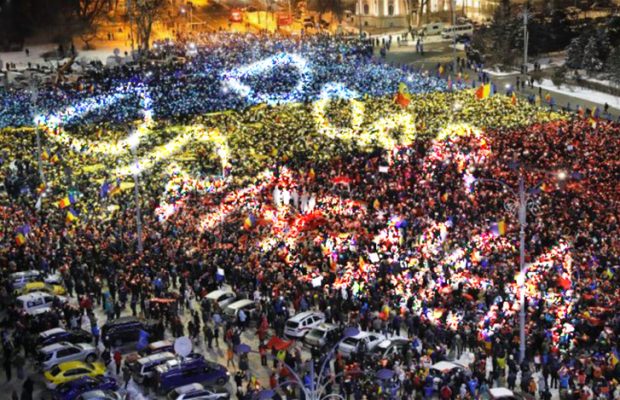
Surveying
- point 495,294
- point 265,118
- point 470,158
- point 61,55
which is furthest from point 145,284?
point 61,55

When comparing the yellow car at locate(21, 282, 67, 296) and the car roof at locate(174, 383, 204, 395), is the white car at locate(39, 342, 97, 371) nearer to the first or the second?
the car roof at locate(174, 383, 204, 395)

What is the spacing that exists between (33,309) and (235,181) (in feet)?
52.6

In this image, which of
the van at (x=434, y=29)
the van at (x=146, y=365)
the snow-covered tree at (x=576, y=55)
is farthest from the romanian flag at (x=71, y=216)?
the van at (x=434, y=29)

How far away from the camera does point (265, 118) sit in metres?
62.1

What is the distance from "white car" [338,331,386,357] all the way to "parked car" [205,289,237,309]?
18.2 ft

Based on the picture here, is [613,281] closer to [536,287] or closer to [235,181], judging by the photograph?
[536,287]

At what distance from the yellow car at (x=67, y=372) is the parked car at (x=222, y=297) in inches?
256

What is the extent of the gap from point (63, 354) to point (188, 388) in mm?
4829

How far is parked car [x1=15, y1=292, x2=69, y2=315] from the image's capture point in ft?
115

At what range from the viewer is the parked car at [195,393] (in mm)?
28156

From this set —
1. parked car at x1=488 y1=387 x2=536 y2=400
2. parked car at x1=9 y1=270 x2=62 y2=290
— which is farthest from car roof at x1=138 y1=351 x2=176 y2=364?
parked car at x1=488 y1=387 x2=536 y2=400

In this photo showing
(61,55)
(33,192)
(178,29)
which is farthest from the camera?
(178,29)

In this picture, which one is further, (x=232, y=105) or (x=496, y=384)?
(x=232, y=105)

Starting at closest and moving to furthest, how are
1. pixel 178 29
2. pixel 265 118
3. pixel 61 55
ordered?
pixel 265 118, pixel 61 55, pixel 178 29
